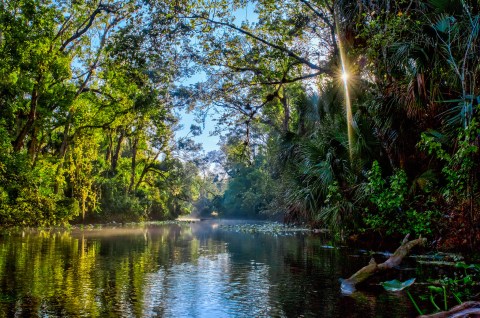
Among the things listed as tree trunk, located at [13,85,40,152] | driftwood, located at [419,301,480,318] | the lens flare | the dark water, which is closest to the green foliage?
the lens flare

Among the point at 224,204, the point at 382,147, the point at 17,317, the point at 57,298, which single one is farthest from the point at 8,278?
the point at 224,204

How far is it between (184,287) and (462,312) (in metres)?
5.48

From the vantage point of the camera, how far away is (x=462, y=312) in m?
3.80

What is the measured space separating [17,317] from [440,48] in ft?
31.4

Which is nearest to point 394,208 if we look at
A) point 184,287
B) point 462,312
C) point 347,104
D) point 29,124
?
point 347,104

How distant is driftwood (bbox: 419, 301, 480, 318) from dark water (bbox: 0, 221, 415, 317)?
2.00 metres

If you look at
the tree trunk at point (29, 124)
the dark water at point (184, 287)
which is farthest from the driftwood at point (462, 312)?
the tree trunk at point (29, 124)

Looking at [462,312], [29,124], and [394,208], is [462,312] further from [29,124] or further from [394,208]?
[29,124]

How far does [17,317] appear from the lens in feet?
18.9

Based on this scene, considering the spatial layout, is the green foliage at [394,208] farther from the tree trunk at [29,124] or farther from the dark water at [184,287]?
the tree trunk at [29,124]

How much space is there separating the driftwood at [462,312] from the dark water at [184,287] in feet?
6.55

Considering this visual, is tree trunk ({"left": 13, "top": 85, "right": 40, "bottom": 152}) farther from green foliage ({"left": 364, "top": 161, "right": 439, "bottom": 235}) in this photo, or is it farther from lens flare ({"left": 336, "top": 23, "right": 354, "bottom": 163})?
green foliage ({"left": 364, "top": 161, "right": 439, "bottom": 235})

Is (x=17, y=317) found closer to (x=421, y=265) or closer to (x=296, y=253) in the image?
(x=421, y=265)

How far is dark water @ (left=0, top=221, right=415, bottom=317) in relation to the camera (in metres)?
6.34
